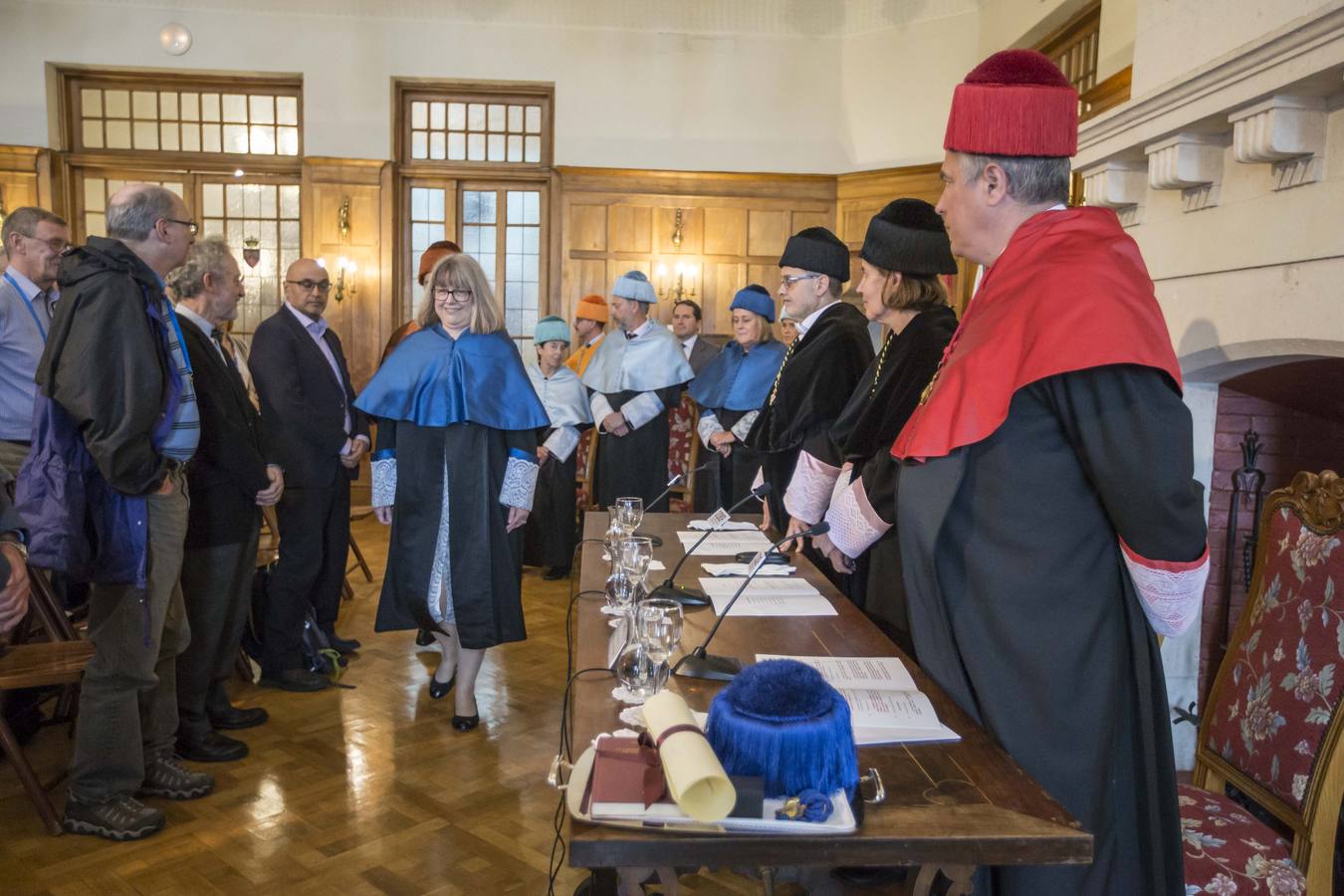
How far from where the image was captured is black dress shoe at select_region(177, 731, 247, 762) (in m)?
3.34

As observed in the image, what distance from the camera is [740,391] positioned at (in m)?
5.54

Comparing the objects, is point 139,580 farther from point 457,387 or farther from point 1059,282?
point 1059,282

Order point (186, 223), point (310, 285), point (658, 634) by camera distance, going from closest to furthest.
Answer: point (658, 634)
point (186, 223)
point (310, 285)

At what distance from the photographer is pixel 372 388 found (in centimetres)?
352

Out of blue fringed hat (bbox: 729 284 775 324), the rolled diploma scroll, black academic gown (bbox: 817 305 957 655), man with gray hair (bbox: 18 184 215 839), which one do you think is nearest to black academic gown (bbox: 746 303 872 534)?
black academic gown (bbox: 817 305 957 655)

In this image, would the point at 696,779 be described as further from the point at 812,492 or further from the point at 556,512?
the point at 556,512

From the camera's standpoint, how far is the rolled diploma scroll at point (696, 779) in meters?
1.14

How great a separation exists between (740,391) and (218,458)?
2.93 m

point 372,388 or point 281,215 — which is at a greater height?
point 281,215

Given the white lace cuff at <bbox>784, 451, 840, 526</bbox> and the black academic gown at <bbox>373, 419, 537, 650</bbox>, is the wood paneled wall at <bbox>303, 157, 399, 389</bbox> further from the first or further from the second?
the white lace cuff at <bbox>784, 451, 840, 526</bbox>

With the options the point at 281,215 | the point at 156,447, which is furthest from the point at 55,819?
the point at 281,215

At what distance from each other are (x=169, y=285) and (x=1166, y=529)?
3142 millimetres

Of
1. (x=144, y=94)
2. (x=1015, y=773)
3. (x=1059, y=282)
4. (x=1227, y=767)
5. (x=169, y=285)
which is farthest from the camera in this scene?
(x=144, y=94)

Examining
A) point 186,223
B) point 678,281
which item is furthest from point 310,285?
point 678,281
